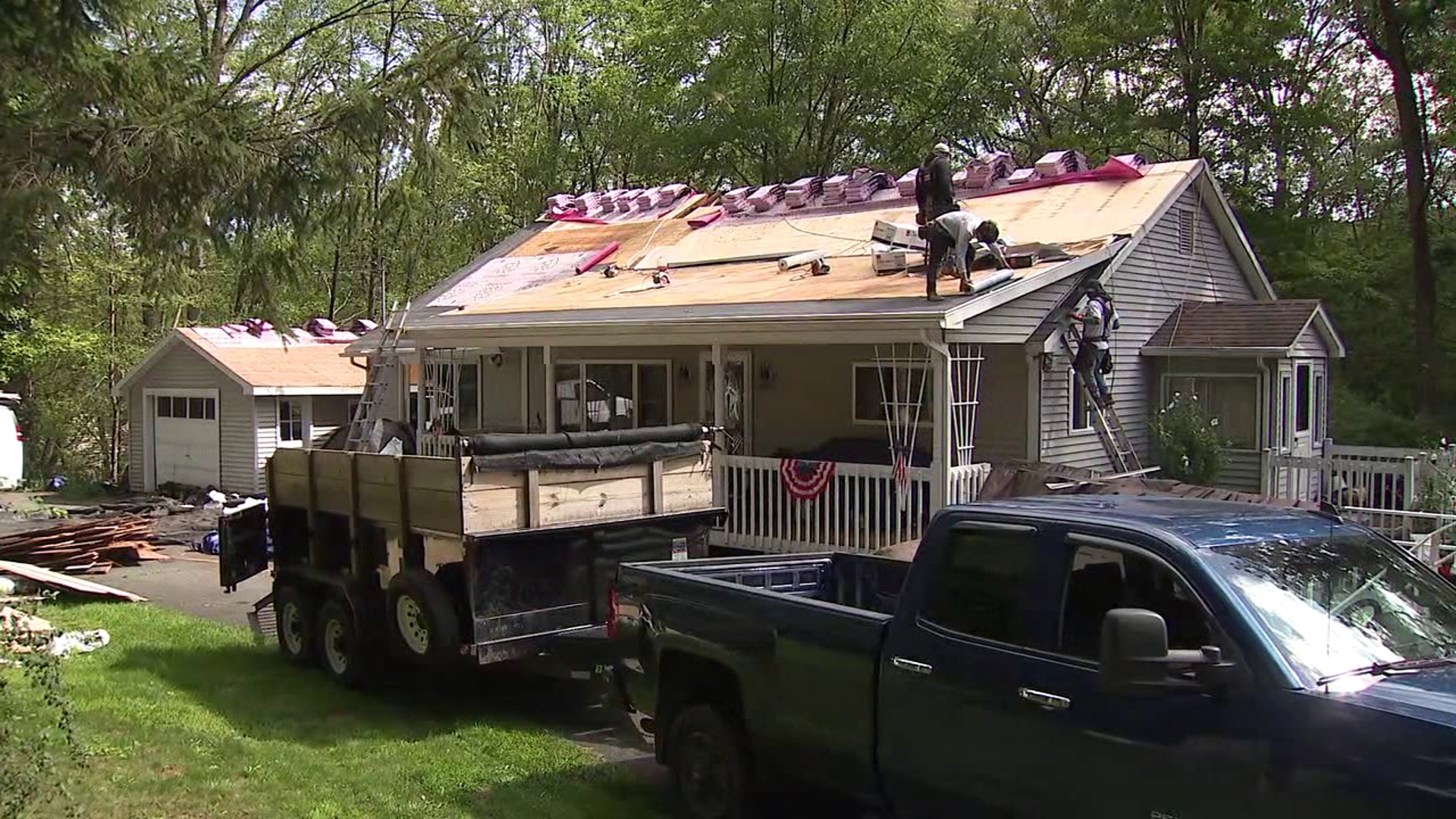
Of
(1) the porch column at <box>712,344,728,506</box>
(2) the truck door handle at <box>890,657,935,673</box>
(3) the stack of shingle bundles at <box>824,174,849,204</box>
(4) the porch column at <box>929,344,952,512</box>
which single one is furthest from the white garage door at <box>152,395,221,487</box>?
(2) the truck door handle at <box>890,657,935,673</box>

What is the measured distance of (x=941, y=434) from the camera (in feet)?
39.0

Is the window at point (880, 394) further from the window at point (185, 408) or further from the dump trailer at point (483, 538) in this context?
the window at point (185, 408)

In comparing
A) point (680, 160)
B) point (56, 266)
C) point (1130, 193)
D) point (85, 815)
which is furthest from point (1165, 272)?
point (680, 160)

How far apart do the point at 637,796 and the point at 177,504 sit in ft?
66.6

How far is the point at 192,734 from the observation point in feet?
25.3

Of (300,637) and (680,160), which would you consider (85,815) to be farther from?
(680,160)

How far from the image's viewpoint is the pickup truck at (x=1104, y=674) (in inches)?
148

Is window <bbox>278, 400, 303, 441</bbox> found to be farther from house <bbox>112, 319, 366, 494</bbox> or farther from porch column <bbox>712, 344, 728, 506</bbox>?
porch column <bbox>712, 344, 728, 506</bbox>

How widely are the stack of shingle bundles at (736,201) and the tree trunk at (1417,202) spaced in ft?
40.0

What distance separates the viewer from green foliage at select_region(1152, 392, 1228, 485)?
1478 cm

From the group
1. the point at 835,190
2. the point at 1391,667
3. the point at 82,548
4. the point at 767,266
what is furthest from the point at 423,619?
the point at 835,190

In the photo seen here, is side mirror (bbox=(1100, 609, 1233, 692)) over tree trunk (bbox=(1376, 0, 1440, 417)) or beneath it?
beneath

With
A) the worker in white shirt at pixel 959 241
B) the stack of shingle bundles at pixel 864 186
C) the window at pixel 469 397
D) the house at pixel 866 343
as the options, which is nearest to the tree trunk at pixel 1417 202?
the house at pixel 866 343

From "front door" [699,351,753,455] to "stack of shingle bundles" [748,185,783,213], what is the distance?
10.8ft
